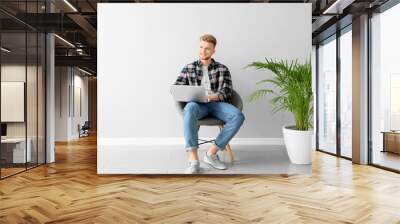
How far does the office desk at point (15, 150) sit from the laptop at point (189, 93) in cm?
229

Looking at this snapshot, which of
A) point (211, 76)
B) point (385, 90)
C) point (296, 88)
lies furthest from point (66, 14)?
point (385, 90)

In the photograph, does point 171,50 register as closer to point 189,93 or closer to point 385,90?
point 189,93

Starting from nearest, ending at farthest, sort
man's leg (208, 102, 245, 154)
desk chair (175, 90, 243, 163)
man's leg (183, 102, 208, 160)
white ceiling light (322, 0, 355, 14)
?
man's leg (183, 102, 208, 160)
man's leg (208, 102, 245, 154)
desk chair (175, 90, 243, 163)
white ceiling light (322, 0, 355, 14)

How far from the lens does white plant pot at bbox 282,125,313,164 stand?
12.5 ft

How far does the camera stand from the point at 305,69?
3826 millimetres

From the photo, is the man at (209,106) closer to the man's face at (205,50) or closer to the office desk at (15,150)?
the man's face at (205,50)

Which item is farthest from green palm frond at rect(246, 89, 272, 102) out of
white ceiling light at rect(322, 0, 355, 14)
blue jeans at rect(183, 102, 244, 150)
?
white ceiling light at rect(322, 0, 355, 14)

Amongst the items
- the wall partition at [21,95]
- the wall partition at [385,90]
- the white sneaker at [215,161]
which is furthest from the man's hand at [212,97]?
the wall partition at [385,90]

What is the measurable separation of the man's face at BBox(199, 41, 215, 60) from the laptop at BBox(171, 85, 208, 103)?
37 centimetres

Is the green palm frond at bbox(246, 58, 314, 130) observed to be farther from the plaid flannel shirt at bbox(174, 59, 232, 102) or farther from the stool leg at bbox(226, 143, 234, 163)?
the stool leg at bbox(226, 143, 234, 163)

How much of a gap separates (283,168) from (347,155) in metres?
3.12

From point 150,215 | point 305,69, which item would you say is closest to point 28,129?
point 150,215

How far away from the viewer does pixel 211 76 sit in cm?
392

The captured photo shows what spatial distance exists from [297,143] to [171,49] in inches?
68.5
